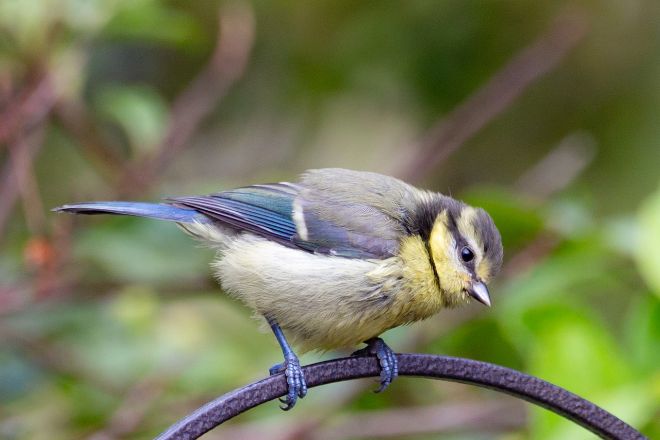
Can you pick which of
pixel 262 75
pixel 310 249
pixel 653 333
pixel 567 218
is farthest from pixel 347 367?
pixel 262 75

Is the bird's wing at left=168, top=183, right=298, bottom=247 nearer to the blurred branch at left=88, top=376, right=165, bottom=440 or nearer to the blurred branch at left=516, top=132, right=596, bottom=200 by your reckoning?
the blurred branch at left=88, top=376, right=165, bottom=440

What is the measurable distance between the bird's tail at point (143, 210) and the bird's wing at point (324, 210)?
3 cm

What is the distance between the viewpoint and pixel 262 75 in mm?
3629

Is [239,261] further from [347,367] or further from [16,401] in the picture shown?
[16,401]

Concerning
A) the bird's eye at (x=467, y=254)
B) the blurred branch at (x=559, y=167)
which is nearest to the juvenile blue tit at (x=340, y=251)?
the bird's eye at (x=467, y=254)

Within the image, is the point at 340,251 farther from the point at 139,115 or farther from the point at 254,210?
the point at 139,115

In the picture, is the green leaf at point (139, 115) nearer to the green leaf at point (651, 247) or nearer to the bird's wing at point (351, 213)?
the bird's wing at point (351, 213)

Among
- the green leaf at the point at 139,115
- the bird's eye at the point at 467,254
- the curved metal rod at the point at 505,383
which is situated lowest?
the curved metal rod at the point at 505,383

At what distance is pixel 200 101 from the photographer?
244 centimetres

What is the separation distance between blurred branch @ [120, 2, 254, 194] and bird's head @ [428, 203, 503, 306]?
29.9 inches

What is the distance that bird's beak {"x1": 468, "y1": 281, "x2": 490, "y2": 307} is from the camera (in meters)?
1.85

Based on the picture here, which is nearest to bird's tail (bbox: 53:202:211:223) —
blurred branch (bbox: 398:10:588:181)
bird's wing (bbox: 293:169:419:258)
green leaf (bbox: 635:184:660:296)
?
bird's wing (bbox: 293:169:419:258)

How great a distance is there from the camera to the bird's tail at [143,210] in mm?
1669

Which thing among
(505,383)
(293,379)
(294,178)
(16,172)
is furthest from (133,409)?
(505,383)
